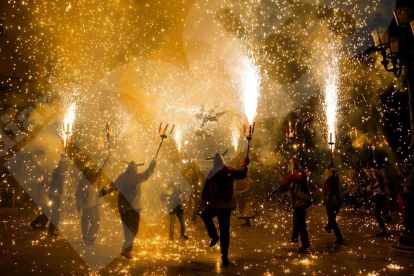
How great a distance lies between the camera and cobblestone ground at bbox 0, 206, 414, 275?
5812 mm

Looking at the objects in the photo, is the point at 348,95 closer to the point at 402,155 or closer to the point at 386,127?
→ the point at 386,127

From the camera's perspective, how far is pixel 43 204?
1139 cm

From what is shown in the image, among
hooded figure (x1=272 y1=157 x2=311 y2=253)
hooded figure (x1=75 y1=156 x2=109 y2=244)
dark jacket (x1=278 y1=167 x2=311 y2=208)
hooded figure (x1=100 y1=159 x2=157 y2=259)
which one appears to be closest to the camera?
hooded figure (x1=100 y1=159 x2=157 y2=259)

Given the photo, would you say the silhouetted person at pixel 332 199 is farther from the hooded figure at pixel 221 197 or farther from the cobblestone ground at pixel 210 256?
the hooded figure at pixel 221 197

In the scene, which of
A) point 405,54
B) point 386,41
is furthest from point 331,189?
point 386,41

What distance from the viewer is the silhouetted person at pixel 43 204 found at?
10609 mm

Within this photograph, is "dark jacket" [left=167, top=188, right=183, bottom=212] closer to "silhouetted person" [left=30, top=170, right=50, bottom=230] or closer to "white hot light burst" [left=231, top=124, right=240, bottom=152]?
"silhouetted person" [left=30, top=170, right=50, bottom=230]

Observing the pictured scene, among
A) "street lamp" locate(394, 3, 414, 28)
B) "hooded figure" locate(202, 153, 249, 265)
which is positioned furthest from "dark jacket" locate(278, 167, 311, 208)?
"street lamp" locate(394, 3, 414, 28)

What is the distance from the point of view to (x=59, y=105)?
70.9 ft

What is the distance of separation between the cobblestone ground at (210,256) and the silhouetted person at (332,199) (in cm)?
36

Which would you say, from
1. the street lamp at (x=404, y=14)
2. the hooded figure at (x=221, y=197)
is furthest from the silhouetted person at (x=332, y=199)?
the street lamp at (x=404, y=14)

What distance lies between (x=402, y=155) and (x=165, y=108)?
14311 mm

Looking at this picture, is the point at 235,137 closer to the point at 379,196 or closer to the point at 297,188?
the point at 379,196

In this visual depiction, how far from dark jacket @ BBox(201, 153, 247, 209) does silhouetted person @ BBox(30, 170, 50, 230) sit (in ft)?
20.2
